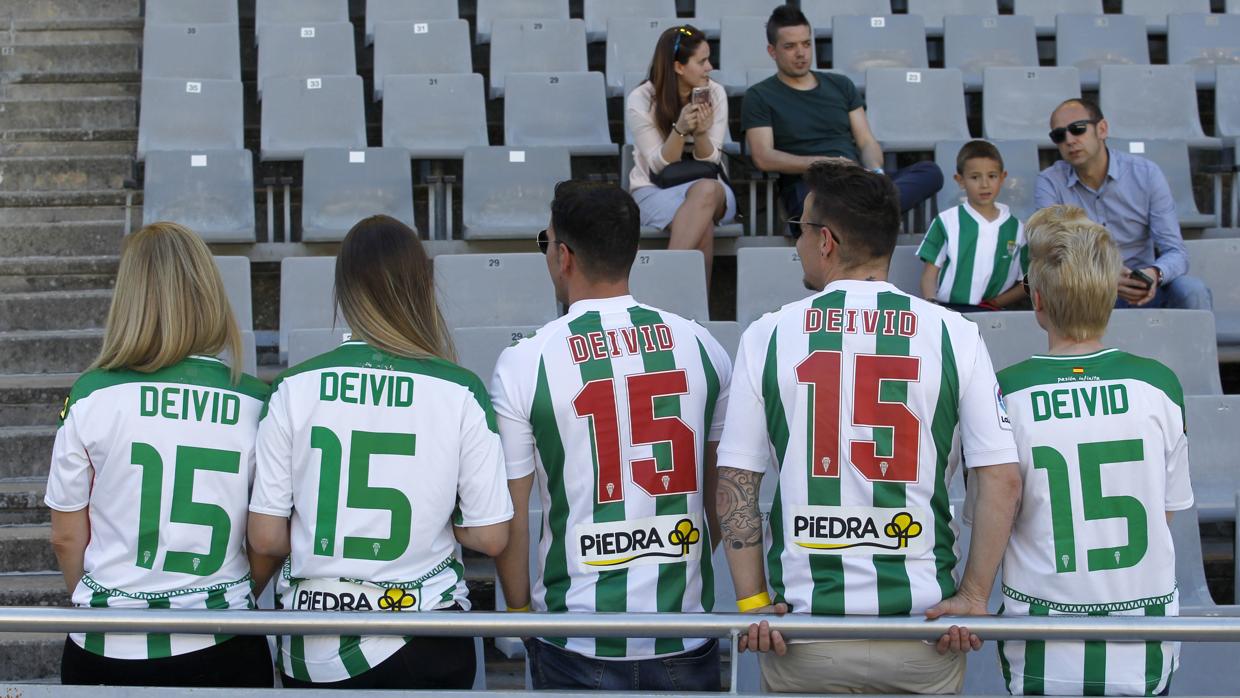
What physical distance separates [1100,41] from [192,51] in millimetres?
4623

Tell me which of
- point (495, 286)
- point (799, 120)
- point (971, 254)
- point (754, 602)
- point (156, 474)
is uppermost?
point (799, 120)

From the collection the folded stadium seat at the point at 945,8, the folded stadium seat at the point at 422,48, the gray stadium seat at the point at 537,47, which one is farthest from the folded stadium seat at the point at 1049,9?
the folded stadium seat at the point at 422,48

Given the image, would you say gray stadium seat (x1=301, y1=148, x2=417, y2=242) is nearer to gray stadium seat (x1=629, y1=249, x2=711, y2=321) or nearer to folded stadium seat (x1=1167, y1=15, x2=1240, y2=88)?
gray stadium seat (x1=629, y1=249, x2=711, y2=321)

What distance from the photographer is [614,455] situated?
2408mm

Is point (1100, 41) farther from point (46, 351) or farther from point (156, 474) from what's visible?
point (156, 474)

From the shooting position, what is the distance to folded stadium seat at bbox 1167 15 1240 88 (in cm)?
693

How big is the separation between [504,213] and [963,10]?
3101 millimetres

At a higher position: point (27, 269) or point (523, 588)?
point (27, 269)

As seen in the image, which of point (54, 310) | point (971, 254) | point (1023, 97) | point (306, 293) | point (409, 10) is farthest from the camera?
point (409, 10)

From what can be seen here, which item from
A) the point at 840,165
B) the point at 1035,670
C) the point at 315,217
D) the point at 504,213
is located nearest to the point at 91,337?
the point at 315,217

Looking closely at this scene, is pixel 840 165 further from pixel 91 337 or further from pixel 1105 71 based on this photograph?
pixel 1105 71

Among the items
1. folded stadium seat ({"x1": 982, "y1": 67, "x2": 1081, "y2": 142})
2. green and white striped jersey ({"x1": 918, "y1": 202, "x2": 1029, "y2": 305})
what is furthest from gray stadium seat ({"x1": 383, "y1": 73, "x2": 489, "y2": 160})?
folded stadium seat ({"x1": 982, "y1": 67, "x2": 1081, "y2": 142})

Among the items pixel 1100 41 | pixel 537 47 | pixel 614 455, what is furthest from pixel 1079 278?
pixel 1100 41

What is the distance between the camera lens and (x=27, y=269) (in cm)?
551
